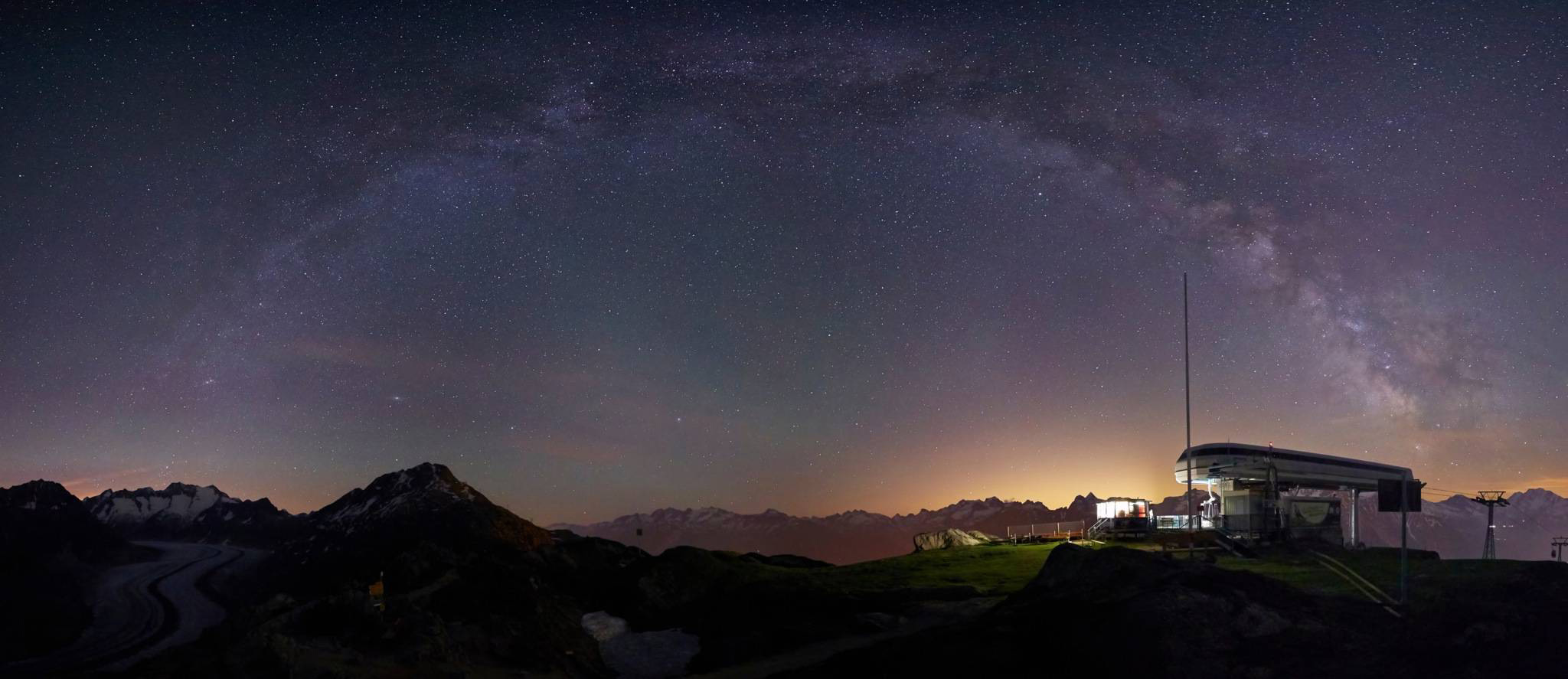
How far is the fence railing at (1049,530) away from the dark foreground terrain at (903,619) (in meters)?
14.5

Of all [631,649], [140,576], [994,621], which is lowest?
[140,576]

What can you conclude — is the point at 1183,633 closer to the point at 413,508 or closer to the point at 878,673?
the point at 878,673

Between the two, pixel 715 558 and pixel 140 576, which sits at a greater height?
pixel 715 558

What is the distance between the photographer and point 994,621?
151 ft

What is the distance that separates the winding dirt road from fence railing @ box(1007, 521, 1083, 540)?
264 ft

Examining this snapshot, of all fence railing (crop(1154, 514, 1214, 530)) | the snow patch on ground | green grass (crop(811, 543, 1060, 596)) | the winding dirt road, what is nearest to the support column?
fence railing (crop(1154, 514, 1214, 530))

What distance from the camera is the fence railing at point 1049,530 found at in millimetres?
93125

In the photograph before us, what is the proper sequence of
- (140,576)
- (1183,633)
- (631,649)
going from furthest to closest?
(140,576) → (631,649) → (1183,633)

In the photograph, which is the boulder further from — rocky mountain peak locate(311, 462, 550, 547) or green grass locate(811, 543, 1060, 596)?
rocky mountain peak locate(311, 462, 550, 547)

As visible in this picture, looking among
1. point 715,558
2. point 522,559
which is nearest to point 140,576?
point 522,559

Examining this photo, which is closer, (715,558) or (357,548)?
(715,558)

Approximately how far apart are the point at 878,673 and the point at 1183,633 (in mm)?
12793

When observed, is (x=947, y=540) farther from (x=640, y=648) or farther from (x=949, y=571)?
(x=640, y=648)

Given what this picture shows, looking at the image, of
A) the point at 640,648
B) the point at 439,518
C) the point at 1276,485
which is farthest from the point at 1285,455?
the point at 439,518
